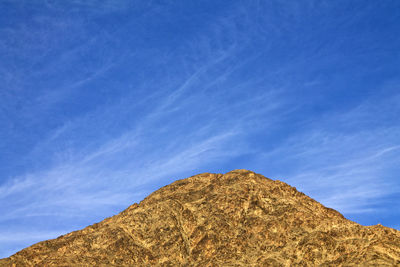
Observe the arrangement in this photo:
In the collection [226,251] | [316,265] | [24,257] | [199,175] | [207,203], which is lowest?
[316,265]

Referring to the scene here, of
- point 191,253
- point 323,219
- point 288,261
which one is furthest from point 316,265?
point 191,253

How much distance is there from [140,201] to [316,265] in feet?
107

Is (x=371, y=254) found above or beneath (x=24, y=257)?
beneath

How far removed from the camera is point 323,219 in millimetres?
58031

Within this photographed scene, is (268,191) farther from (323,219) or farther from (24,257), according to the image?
(24,257)

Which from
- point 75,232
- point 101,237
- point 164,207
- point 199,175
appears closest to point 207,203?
point 164,207

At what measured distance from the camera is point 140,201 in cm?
7206

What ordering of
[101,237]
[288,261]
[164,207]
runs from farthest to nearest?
[164,207] < [101,237] < [288,261]

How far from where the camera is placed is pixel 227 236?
57281mm

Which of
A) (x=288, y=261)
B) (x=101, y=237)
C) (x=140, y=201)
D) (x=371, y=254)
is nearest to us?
(x=371, y=254)

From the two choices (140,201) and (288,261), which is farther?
(140,201)

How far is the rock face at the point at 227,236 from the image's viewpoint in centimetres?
5050

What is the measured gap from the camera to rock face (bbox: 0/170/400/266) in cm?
5050

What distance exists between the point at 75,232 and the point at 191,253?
20.1m
